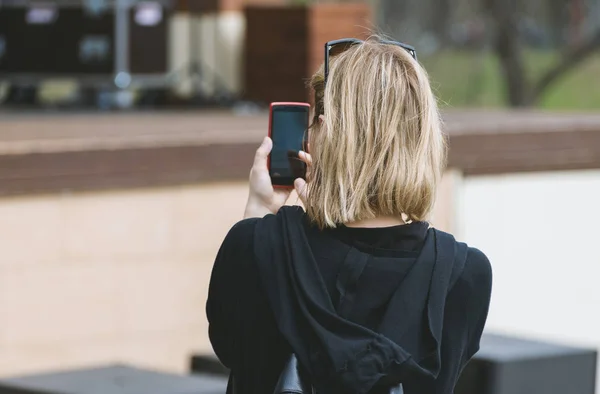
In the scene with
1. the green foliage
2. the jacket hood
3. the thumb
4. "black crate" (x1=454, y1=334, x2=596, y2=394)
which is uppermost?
the thumb

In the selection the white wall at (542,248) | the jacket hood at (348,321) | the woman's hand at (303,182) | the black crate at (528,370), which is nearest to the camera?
the jacket hood at (348,321)

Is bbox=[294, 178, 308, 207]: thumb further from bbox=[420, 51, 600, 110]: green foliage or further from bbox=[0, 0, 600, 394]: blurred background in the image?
bbox=[420, 51, 600, 110]: green foliage

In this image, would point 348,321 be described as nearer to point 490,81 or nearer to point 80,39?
point 80,39

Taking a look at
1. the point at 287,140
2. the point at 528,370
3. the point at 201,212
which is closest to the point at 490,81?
the point at 201,212

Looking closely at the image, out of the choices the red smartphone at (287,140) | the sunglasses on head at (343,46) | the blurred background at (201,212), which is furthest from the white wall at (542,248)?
the sunglasses on head at (343,46)

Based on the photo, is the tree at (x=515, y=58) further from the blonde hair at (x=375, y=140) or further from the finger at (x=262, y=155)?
the blonde hair at (x=375, y=140)

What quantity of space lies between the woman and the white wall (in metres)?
5.00

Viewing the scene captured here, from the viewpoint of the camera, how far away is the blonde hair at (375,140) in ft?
7.89

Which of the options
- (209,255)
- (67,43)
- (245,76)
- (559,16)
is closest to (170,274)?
(209,255)

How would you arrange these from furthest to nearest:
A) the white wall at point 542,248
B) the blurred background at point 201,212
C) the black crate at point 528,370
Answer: the white wall at point 542,248 → the blurred background at point 201,212 → the black crate at point 528,370

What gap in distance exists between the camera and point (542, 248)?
7832mm

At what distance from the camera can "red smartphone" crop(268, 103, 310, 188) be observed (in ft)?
8.82

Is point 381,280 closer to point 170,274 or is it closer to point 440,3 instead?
point 170,274

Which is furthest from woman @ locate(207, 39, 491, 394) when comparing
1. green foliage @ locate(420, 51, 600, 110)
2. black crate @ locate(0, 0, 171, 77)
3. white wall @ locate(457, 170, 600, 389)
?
green foliage @ locate(420, 51, 600, 110)
